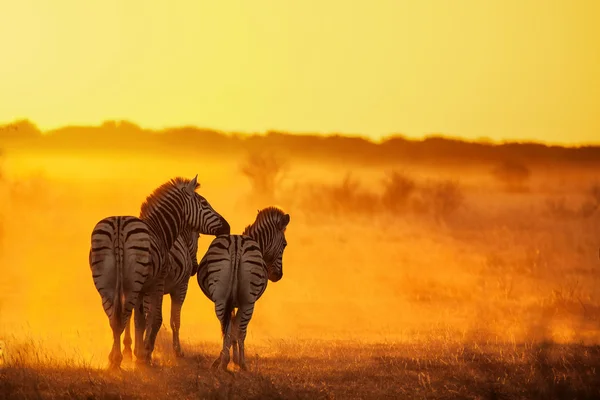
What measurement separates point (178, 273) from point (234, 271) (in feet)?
6.65

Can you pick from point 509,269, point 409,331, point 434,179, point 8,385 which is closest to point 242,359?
point 8,385

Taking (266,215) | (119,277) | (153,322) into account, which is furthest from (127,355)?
(266,215)

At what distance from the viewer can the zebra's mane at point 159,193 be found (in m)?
16.6

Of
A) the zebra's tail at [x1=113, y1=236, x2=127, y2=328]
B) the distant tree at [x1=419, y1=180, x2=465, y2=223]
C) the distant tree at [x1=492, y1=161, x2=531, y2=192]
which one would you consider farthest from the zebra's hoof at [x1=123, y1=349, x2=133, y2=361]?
the distant tree at [x1=492, y1=161, x2=531, y2=192]

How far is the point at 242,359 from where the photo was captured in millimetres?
15617

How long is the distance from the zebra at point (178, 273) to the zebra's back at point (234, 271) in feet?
4.49

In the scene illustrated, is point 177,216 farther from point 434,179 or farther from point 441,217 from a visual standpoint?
point 434,179

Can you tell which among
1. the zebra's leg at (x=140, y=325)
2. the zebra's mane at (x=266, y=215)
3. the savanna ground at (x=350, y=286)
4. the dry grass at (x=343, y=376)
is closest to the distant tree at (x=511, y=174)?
the savanna ground at (x=350, y=286)

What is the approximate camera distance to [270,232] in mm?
17031

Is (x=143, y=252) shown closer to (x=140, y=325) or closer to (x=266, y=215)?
(x=140, y=325)

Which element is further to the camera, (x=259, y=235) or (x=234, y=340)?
(x=259, y=235)

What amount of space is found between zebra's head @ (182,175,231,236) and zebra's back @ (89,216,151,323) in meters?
1.70

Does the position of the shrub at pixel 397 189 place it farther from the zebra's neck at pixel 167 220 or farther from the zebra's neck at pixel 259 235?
the zebra's neck at pixel 167 220

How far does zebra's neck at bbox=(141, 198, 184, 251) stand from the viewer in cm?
1647
